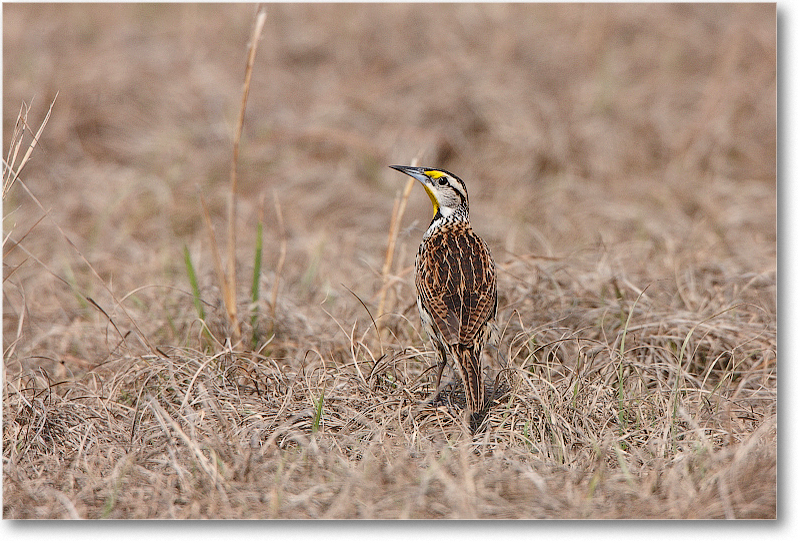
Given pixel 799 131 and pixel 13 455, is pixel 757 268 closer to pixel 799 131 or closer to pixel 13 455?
pixel 799 131

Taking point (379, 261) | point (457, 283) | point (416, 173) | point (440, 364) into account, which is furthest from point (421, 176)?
point (379, 261)

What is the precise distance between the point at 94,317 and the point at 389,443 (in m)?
2.56

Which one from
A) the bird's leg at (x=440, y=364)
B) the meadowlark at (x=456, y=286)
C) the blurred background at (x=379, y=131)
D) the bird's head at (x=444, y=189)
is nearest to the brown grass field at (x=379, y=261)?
the blurred background at (x=379, y=131)

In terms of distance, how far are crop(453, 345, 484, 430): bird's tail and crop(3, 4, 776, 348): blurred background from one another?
6.62 ft

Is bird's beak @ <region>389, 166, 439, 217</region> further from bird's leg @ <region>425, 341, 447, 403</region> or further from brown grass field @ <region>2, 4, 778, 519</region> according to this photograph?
bird's leg @ <region>425, 341, 447, 403</region>

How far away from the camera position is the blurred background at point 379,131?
6.77m

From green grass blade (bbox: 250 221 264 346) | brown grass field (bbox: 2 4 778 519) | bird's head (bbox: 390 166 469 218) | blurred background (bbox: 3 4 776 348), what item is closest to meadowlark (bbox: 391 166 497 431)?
bird's head (bbox: 390 166 469 218)

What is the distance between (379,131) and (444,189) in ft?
15.3

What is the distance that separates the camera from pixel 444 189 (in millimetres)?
3961

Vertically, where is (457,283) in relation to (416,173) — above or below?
below

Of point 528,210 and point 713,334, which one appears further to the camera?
point 528,210

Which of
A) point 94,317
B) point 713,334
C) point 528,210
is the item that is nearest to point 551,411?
point 713,334

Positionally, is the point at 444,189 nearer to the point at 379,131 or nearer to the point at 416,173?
the point at 416,173

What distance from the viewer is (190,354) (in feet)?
14.7
